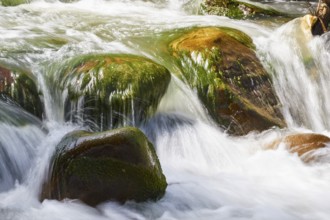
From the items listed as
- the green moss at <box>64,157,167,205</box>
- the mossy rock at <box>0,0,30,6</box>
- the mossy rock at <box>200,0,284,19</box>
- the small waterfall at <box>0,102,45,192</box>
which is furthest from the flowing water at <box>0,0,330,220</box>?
the mossy rock at <box>200,0,284,19</box>

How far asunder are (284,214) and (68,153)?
214 centimetres

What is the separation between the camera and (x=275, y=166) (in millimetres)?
6027

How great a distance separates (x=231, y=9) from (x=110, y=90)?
18.1 feet

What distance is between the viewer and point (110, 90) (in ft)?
19.4

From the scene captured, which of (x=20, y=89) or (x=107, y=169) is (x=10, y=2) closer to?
(x=20, y=89)

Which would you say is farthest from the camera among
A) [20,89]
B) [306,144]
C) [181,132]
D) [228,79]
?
[228,79]

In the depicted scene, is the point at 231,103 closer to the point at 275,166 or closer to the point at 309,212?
the point at 275,166

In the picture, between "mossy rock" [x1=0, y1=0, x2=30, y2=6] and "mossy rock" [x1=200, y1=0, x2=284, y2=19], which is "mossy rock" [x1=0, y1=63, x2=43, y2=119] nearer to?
"mossy rock" [x1=0, y1=0, x2=30, y2=6]

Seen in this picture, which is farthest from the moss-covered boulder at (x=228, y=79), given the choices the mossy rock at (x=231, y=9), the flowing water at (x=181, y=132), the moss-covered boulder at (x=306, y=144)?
the mossy rock at (x=231, y=9)

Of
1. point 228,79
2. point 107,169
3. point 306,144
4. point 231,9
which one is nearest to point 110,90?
point 107,169

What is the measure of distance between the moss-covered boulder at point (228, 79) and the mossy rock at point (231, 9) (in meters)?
2.81

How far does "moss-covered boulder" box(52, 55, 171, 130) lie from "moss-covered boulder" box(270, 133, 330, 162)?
5.73 ft

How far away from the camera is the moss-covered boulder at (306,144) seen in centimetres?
607

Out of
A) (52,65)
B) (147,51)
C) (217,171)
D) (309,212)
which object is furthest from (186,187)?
(147,51)
